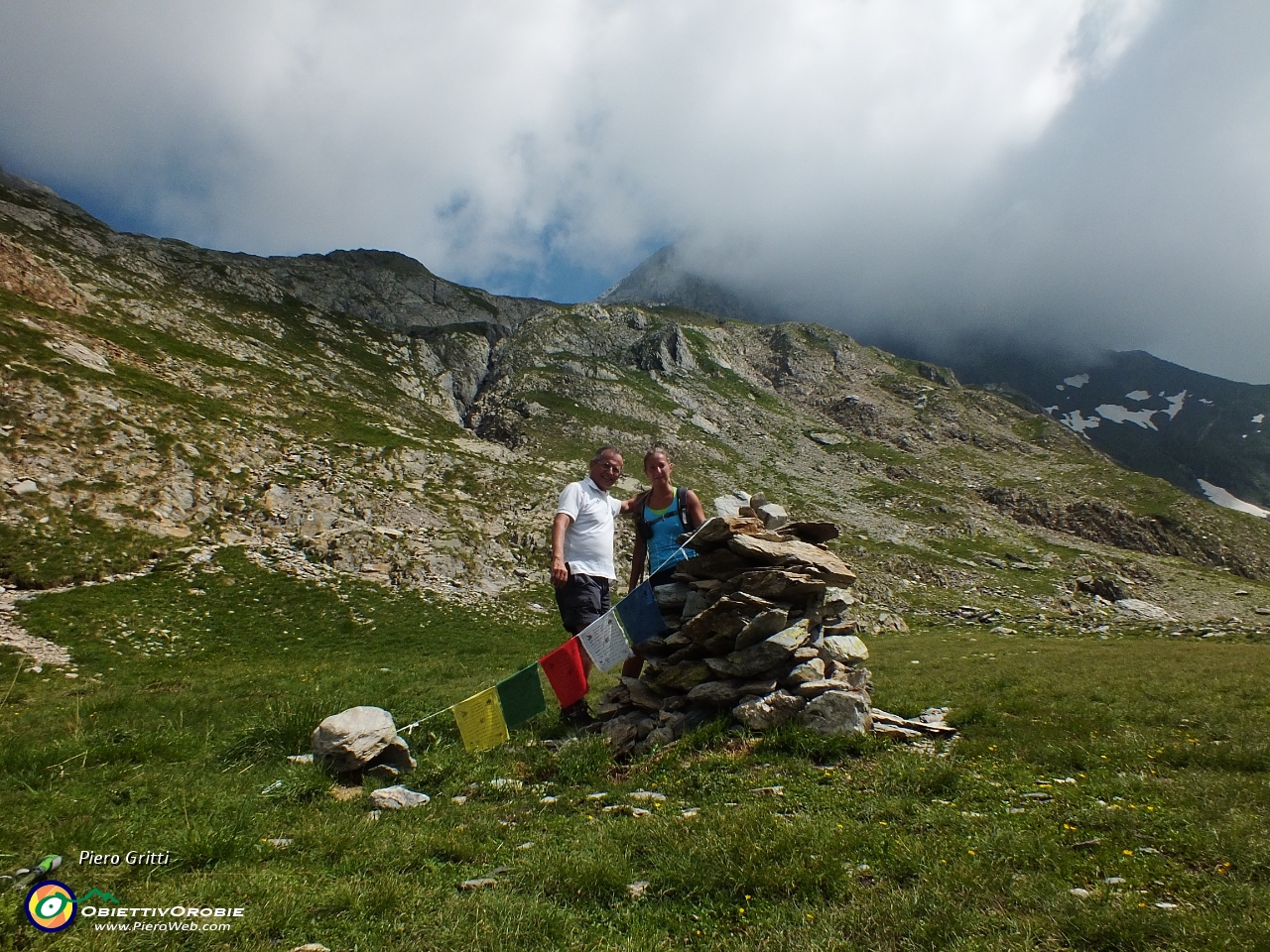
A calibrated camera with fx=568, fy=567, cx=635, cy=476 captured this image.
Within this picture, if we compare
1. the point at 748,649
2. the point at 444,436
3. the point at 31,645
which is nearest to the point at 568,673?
the point at 748,649

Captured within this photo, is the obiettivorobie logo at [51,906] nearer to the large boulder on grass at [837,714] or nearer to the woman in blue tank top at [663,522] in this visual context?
the woman in blue tank top at [663,522]

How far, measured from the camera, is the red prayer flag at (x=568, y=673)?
992cm

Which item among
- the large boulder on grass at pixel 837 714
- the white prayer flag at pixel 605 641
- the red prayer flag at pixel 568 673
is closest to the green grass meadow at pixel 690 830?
the large boulder on grass at pixel 837 714

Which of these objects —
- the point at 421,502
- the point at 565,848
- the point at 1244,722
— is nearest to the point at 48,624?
the point at 421,502

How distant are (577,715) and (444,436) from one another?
4683 cm

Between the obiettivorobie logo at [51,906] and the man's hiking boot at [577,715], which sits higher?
the obiettivorobie logo at [51,906]

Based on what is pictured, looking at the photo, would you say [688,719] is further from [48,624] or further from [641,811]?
[48,624]

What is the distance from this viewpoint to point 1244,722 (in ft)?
30.7

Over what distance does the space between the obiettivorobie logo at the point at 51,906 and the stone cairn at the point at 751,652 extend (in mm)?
6377

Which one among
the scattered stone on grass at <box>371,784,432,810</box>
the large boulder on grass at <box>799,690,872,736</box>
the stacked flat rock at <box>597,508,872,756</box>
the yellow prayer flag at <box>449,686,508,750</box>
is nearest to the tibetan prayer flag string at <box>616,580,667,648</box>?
the stacked flat rock at <box>597,508,872,756</box>

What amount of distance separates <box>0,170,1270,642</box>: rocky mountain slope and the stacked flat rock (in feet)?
74.6

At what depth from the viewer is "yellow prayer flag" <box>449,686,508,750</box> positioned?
9.50m

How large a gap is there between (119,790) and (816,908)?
807 cm

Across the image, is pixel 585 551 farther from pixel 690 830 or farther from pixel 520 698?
pixel 690 830
